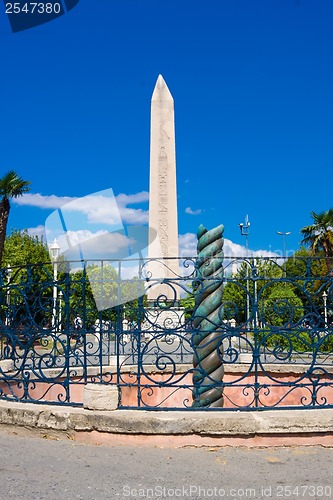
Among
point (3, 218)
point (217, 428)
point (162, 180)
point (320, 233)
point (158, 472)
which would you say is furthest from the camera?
point (320, 233)

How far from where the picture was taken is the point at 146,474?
4.38 meters

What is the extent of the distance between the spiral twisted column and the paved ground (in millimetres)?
1194

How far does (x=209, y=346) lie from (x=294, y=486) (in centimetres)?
215

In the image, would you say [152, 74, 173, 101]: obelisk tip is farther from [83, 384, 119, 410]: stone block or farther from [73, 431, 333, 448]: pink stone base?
[73, 431, 333, 448]: pink stone base

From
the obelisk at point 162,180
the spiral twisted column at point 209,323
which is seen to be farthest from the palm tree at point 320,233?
the spiral twisted column at point 209,323

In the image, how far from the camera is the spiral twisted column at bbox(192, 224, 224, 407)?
6.07m

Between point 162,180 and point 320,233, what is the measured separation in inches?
815

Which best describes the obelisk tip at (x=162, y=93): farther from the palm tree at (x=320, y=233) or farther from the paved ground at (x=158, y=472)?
the palm tree at (x=320, y=233)

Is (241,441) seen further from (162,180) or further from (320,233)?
(320,233)

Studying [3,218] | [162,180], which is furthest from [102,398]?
[3,218]

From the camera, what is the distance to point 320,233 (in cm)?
3559

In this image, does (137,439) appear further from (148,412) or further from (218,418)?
(218,418)

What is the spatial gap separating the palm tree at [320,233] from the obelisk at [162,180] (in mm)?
18661

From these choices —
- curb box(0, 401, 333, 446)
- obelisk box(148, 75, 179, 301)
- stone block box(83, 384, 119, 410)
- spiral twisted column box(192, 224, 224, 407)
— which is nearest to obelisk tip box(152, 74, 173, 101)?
obelisk box(148, 75, 179, 301)
